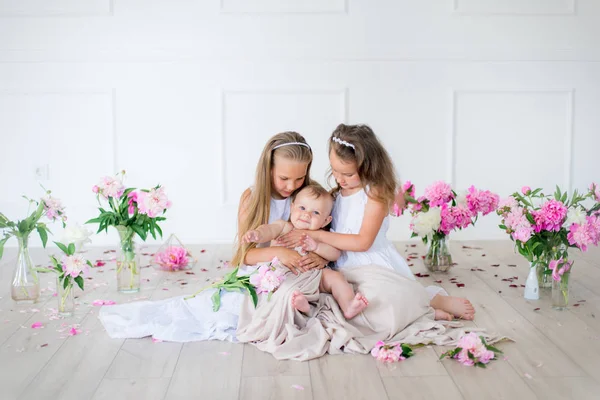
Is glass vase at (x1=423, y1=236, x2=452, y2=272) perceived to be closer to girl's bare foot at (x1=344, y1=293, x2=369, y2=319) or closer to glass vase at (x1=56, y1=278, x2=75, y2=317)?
girl's bare foot at (x1=344, y1=293, x2=369, y2=319)

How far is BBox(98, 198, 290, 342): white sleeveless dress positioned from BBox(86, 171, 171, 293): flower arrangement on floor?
397 millimetres

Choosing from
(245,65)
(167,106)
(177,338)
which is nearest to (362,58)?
(245,65)

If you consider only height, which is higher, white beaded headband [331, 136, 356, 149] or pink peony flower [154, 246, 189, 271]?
white beaded headband [331, 136, 356, 149]

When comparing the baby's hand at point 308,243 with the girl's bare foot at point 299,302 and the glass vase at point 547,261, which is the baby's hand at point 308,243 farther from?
the glass vase at point 547,261

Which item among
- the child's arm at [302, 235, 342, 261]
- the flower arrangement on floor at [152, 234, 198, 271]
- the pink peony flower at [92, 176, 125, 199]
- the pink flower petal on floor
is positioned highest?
the pink peony flower at [92, 176, 125, 199]

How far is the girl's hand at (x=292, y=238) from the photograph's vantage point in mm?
3027

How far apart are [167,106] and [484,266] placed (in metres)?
2.13

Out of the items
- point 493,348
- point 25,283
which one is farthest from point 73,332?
point 493,348

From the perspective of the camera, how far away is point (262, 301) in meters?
2.90

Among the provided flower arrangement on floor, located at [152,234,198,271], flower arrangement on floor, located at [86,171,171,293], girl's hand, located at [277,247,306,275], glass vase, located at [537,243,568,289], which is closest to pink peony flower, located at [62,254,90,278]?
flower arrangement on floor, located at [86,171,171,293]

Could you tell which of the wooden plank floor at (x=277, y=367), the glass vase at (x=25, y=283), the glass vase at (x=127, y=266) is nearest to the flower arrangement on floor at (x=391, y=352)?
the wooden plank floor at (x=277, y=367)

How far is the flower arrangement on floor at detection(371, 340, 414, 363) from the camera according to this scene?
8.45ft

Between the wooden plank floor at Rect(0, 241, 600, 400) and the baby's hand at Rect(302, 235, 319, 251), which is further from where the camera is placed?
the baby's hand at Rect(302, 235, 319, 251)

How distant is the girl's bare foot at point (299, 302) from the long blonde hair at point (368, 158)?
1.70 ft
